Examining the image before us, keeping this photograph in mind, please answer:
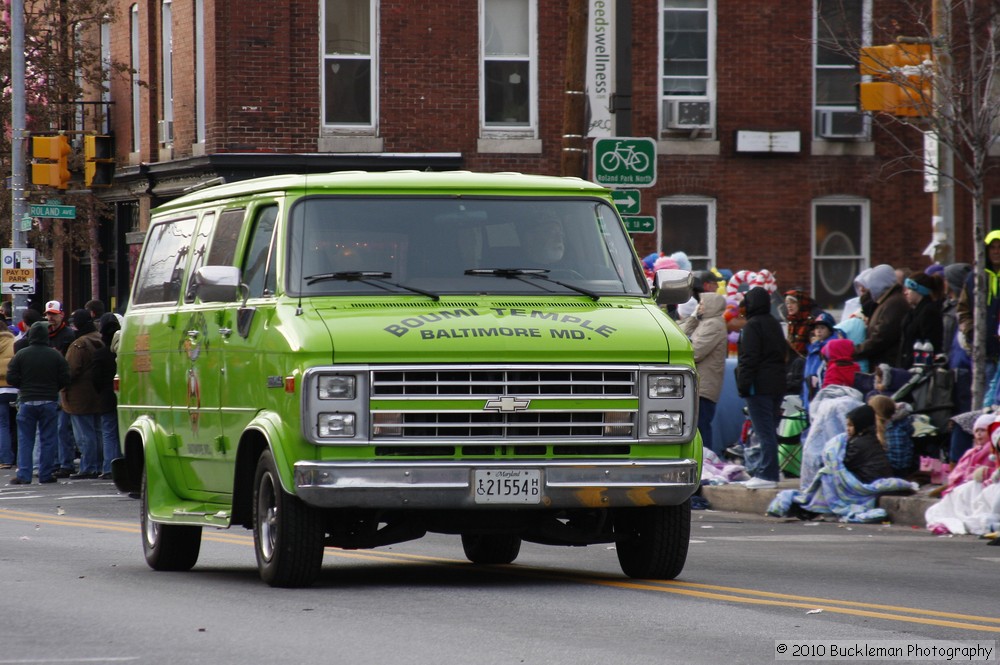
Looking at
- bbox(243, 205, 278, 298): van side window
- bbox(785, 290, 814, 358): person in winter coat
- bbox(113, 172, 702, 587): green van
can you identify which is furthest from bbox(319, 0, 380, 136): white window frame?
bbox(243, 205, 278, 298): van side window

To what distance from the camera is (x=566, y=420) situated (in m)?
9.66

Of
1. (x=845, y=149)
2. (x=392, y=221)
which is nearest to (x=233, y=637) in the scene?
(x=392, y=221)

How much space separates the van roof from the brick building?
61.9 ft

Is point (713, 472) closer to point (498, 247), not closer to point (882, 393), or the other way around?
point (882, 393)

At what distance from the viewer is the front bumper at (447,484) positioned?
933 centimetres

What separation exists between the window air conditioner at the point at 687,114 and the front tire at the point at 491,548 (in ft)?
62.6

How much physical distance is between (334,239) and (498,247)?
0.90 metres

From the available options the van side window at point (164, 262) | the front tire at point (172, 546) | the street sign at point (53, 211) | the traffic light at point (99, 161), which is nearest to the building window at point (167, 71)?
the street sign at point (53, 211)

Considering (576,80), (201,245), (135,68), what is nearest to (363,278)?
(201,245)

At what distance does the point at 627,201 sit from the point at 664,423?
853 cm

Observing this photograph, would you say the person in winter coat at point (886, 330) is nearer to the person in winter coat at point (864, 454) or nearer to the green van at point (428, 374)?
the person in winter coat at point (864, 454)

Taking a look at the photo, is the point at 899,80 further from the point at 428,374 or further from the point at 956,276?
the point at 428,374

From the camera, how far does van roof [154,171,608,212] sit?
10398mm

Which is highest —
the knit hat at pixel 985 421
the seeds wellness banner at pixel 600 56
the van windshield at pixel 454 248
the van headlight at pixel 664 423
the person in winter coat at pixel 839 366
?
the seeds wellness banner at pixel 600 56
